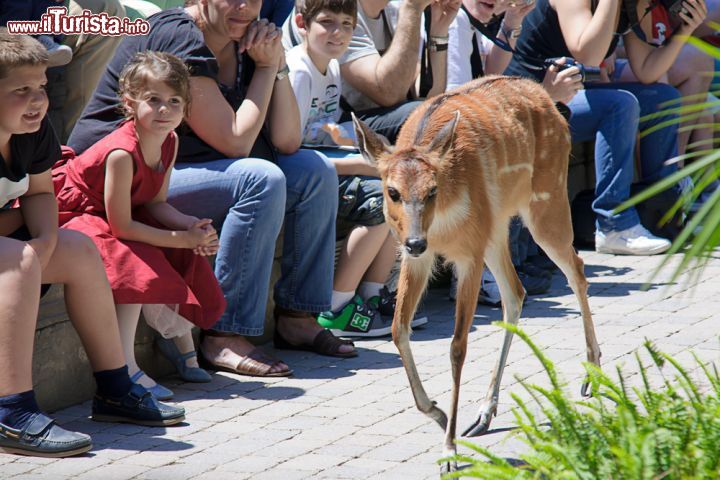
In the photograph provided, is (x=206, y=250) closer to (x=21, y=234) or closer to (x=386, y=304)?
(x=21, y=234)

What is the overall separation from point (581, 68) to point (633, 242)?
5.15 feet

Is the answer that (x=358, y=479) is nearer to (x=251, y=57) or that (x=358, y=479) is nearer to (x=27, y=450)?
(x=27, y=450)

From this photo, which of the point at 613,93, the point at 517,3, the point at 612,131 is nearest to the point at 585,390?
the point at 517,3

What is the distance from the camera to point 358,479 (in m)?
4.29

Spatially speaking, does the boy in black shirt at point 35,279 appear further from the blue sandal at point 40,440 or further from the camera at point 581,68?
the camera at point 581,68

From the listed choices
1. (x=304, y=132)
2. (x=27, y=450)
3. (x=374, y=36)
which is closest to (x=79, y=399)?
(x=27, y=450)

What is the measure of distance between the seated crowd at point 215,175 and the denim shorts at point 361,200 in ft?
0.04

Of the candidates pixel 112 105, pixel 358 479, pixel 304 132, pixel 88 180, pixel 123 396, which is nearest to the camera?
pixel 358 479

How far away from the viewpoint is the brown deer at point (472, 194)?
461 cm

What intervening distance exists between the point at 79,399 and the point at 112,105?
146cm

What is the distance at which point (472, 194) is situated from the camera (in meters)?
4.86

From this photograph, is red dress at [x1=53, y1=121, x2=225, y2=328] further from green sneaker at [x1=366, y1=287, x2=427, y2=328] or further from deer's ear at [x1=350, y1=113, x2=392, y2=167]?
green sneaker at [x1=366, y1=287, x2=427, y2=328]

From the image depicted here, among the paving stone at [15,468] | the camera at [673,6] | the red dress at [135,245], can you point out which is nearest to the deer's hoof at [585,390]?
the red dress at [135,245]

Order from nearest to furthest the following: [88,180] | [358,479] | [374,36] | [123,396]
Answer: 1. [358,479]
2. [123,396]
3. [88,180]
4. [374,36]
